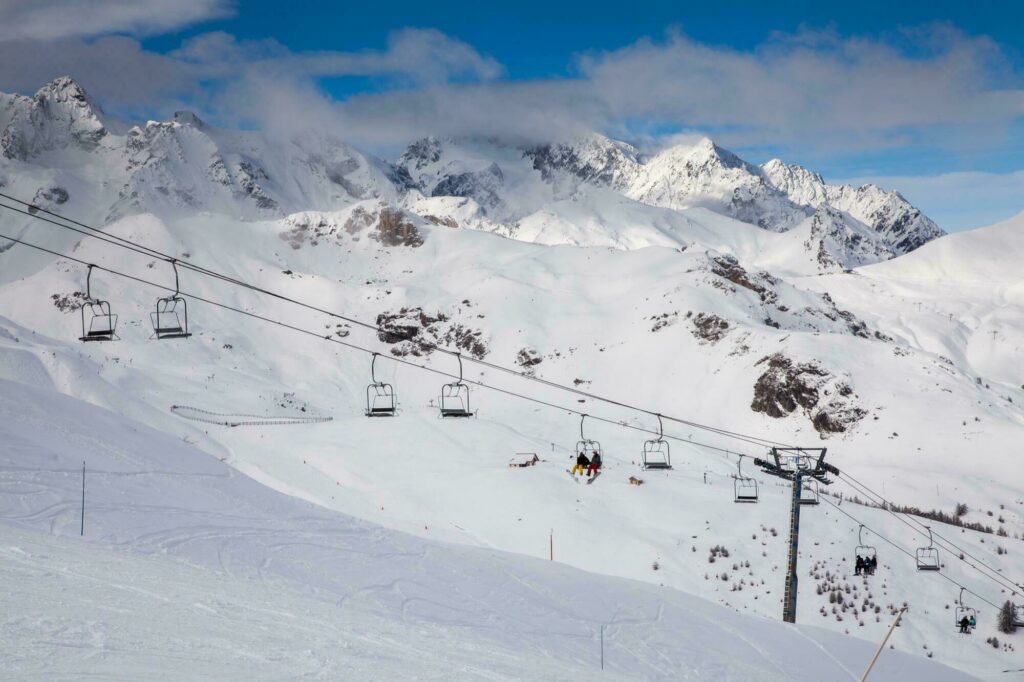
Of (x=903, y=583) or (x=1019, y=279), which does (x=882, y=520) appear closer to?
(x=903, y=583)

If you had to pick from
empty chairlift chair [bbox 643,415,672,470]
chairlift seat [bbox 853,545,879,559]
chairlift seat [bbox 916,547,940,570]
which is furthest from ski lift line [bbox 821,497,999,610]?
empty chairlift chair [bbox 643,415,672,470]

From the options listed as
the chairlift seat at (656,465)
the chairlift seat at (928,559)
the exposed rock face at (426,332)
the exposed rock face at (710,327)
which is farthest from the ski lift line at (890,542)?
the exposed rock face at (426,332)

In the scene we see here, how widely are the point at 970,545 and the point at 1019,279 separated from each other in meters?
148

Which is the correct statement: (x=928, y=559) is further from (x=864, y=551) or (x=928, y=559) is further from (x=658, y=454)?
(x=658, y=454)

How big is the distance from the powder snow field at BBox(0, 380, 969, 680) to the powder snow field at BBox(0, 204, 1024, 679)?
1.02 metres

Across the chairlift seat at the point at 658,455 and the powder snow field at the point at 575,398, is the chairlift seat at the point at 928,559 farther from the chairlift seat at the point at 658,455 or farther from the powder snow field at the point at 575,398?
the chairlift seat at the point at 658,455

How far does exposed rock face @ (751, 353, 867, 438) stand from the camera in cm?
6625

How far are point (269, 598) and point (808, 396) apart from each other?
5990 cm

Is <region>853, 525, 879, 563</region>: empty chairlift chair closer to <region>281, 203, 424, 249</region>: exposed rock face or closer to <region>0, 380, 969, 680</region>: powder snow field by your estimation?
<region>0, 380, 969, 680</region>: powder snow field

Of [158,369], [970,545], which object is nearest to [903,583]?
[970,545]

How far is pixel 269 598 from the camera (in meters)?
15.0

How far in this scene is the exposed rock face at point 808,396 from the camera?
66250mm

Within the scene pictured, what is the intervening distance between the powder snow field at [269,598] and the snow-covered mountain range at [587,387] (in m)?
3.68

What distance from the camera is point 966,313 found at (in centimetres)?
14150
